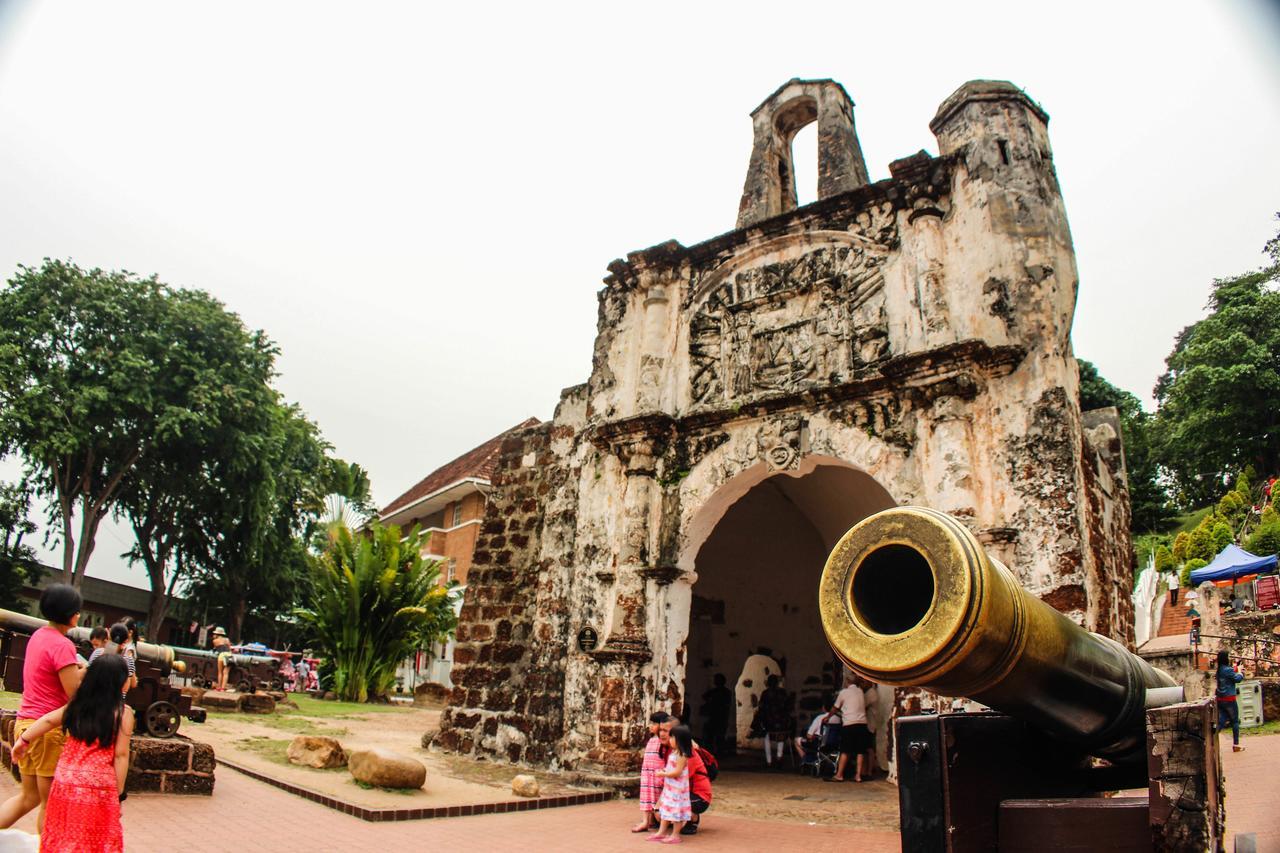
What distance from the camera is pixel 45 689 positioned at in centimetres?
404

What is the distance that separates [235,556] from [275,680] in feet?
24.6

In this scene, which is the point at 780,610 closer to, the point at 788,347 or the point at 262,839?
the point at 788,347

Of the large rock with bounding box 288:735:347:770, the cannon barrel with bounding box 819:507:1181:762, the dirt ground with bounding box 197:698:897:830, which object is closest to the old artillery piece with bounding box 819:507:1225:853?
the cannon barrel with bounding box 819:507:1181:762

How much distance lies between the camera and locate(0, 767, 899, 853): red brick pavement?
515cm

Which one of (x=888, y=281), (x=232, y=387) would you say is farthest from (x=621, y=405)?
(x=232, y=387)

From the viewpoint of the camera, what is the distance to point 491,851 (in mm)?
5355

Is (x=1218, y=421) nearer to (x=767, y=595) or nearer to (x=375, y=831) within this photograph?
(x=767, y=595)

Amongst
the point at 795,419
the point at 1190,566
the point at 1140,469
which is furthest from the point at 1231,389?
the point at 795,419

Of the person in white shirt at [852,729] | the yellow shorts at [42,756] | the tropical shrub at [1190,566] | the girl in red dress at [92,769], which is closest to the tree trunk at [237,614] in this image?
the person in white shirt at [852,729]

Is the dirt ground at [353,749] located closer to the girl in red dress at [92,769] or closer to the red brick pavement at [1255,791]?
the girl in red dress at [92,769]

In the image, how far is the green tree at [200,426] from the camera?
71.0ft

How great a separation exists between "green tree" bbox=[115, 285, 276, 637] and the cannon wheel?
15.8 meters

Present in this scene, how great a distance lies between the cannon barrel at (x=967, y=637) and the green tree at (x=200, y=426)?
21552 millimetres

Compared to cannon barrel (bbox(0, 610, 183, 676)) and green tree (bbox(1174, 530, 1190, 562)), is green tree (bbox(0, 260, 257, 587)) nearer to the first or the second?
cannon barrel (bbox(0, 610, 183, 676))
